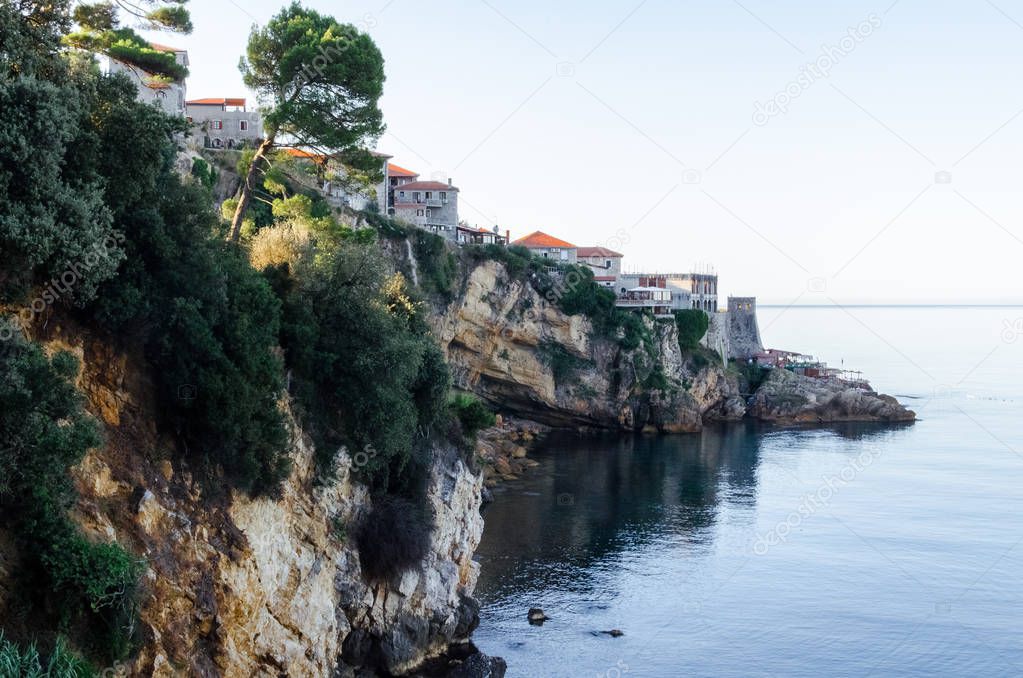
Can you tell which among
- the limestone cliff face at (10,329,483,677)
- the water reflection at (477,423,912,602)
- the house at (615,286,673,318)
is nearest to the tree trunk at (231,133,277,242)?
the limestone cliff face at (10,329,483,677)

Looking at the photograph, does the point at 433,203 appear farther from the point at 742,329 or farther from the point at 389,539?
the point at 389,539

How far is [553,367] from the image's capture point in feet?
243

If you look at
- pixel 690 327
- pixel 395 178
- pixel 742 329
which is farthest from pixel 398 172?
pixel 742 329

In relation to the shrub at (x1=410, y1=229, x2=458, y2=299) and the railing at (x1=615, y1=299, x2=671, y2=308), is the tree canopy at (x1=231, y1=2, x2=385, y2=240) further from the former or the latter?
the railing at (x1=615, y1=299, x2=671, y2=308)

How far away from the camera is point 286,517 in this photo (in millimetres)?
22953

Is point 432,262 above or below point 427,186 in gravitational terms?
below

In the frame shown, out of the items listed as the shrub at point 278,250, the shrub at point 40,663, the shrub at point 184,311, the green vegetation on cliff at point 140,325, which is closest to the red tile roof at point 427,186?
the green vegetation on cliff at point 140,325

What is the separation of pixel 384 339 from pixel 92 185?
31.4ft

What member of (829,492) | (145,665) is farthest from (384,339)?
(829,492)

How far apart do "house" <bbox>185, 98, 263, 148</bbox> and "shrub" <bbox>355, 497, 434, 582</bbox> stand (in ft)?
111

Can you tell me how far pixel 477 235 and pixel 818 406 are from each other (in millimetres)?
35524

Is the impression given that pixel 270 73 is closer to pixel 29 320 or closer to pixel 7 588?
pixel 29 320

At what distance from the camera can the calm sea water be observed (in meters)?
32.2

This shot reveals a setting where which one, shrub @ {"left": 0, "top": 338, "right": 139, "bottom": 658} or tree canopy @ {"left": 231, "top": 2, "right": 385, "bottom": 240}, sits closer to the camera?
shrub @ {"left": 0, "top": 338, "right": 139, "bottom": 658}
